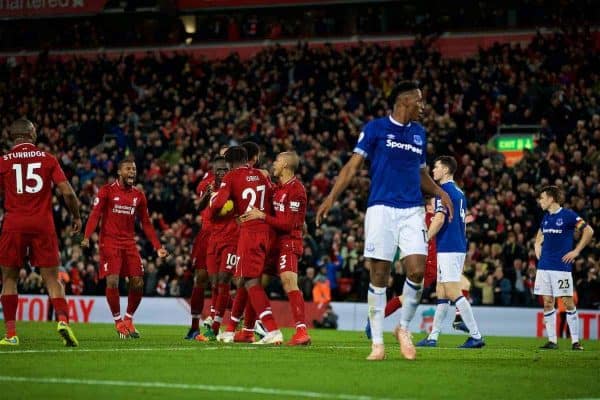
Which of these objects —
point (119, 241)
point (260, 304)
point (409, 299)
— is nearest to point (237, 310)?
point (260, 304)

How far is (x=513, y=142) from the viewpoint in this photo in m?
31.4

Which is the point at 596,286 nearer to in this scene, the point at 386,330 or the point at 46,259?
the point at 386,330

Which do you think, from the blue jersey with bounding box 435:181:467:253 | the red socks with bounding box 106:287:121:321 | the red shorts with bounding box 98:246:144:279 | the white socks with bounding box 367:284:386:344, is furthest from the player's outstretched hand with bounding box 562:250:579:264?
the red socks with bounding box 106:287:121:321

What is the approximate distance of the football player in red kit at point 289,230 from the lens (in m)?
13.7

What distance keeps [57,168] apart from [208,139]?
844 inches

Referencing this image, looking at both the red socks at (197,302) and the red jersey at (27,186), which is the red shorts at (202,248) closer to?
the red socks at (197,302)

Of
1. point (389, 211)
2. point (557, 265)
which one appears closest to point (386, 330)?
point (557, 265)

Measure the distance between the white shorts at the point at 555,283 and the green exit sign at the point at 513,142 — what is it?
15169mm

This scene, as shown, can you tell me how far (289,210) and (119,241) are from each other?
355cm

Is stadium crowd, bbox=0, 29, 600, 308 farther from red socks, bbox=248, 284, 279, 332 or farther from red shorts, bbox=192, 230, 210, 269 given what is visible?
red socks, bbox=248, 284, 279, 332

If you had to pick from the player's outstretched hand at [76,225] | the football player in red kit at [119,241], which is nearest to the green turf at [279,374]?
the player's outstretched hand at [76,225]

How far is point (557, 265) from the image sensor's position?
16.2 meters

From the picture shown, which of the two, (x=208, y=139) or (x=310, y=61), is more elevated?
(x=310, y=61)

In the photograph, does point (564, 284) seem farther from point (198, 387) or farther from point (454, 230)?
point (198, 387)
